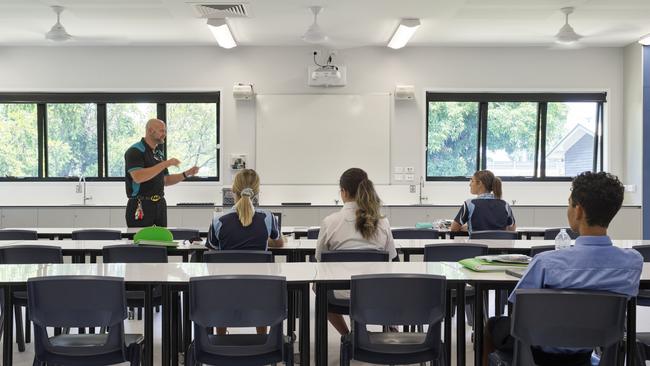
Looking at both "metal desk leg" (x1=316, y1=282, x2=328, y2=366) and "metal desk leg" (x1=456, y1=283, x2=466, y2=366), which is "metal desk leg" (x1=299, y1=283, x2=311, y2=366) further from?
"metal desk leg" (x1=456, y1=283, x2=466, y2=366)

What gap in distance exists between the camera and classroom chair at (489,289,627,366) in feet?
7.69

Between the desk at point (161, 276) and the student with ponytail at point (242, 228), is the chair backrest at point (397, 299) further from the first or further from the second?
the student with ponytail at point (242, 228)

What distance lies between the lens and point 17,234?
5.28 metres

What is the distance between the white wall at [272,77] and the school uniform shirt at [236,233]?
4785 mm

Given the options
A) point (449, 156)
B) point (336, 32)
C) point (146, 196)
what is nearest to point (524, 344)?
point (146, 196)

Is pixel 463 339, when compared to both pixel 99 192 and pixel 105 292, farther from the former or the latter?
pixel 99 192

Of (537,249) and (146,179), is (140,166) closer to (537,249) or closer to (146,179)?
(146,179)

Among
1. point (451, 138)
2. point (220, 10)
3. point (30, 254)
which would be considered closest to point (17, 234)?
point (30, 254)

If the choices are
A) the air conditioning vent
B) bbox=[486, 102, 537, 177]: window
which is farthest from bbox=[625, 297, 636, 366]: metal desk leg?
bbox=[486, 102, 537, 177]: window

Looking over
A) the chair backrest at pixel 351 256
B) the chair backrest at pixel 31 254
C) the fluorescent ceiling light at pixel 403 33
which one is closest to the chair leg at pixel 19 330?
the chair backrest at pixel 31 254

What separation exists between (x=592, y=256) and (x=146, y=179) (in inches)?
153

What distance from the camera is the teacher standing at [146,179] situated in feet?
17.2

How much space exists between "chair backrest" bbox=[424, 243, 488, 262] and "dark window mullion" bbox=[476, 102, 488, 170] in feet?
17.2

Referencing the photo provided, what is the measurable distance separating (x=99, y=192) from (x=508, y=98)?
6285 mm
